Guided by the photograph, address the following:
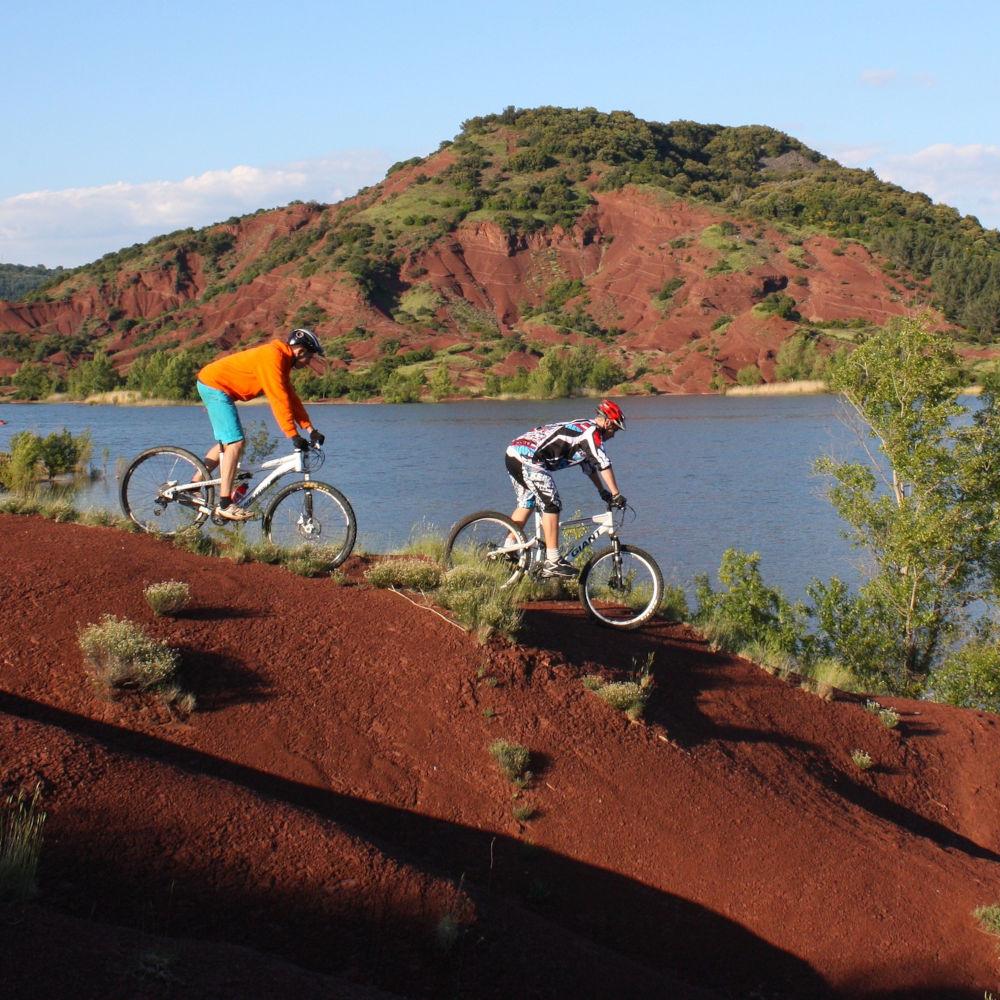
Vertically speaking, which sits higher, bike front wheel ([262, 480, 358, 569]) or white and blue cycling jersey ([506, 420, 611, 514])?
white and blue cycling jersey ([506, 420, 611, 514])

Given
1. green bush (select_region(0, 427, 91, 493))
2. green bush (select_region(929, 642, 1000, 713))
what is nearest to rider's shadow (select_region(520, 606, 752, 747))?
green bush (select_region(929, 642, 1000, 713))

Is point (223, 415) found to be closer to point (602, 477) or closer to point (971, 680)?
point (602, 477)

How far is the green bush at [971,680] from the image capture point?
18469 mm

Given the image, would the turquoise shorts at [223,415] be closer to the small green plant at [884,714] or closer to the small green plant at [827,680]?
the small green plant at [827,680]

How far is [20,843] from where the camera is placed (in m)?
5.31

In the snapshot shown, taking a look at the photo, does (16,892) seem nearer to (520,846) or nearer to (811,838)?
(520,846)

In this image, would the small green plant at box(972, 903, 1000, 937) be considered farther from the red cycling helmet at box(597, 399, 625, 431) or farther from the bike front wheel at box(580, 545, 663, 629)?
the red cycling helmet at box(597, 399, 625, 431)

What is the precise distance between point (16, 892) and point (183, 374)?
89.2 meters

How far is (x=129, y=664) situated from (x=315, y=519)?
3.45 meters

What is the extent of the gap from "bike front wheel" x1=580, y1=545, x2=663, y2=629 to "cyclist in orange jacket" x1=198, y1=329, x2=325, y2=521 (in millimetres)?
2930

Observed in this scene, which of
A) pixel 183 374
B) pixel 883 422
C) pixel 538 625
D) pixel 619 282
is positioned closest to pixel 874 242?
pixel 619 282

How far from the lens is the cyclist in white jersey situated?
10.8m

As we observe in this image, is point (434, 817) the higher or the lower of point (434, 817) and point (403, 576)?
the lower

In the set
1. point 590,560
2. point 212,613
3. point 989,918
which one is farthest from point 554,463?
point 989,918
